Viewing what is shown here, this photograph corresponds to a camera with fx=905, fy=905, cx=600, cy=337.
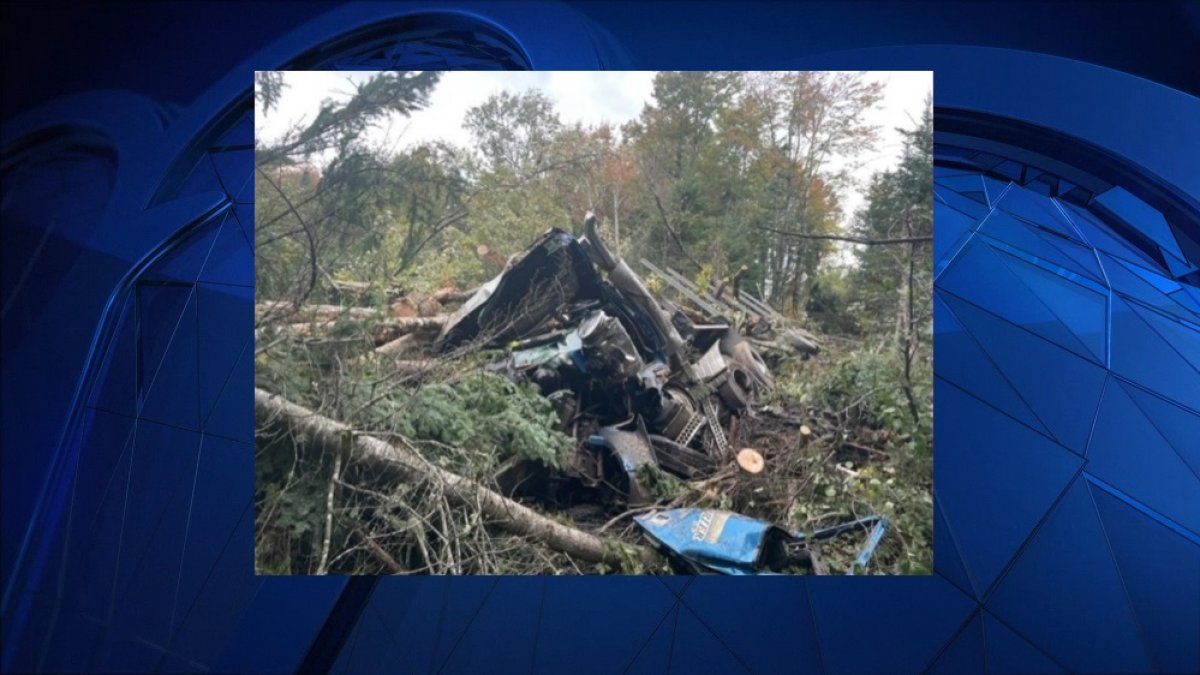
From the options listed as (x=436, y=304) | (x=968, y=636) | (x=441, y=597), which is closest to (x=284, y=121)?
(x=436, y=304)

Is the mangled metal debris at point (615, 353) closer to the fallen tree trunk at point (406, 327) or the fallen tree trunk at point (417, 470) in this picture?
the fallen tree trunk at point (406, 327)

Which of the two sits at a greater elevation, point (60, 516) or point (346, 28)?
point (346, 28)

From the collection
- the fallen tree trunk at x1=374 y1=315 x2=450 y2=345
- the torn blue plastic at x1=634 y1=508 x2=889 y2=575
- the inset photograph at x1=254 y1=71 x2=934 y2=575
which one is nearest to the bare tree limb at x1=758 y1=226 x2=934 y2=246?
the inset photograph at x1=254 y1=71 x2=934 y2=575

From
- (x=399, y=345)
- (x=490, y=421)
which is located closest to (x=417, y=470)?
(x=490, y=421)

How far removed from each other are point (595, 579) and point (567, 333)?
3.14 ft

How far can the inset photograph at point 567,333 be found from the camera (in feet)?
11.1

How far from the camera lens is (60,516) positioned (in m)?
3.41

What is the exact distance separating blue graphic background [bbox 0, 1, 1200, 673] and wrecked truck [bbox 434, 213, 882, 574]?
0.41 metres

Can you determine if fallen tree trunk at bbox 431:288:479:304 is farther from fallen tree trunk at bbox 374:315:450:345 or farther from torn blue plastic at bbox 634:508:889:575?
torn blue plastic at bbox 634:508:889:575

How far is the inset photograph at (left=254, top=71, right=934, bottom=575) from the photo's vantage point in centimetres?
339

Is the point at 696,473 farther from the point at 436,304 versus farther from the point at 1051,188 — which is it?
the point at 1051,188

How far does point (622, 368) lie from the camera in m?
3.46

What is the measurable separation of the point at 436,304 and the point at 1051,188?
2.43 m

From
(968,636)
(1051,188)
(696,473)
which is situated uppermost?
(1051,188)
